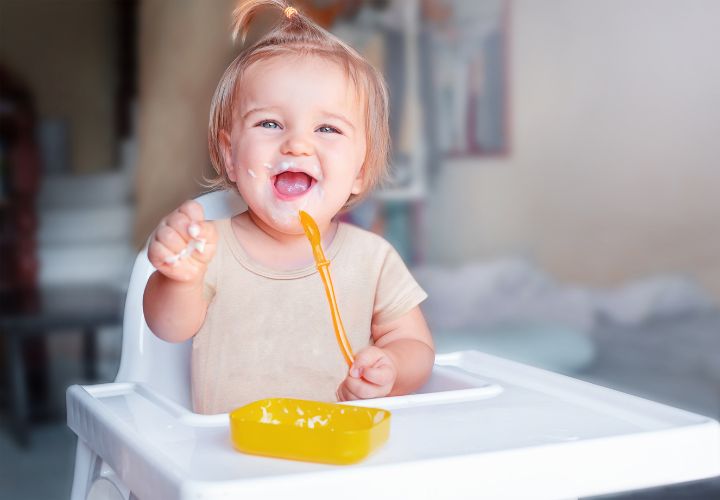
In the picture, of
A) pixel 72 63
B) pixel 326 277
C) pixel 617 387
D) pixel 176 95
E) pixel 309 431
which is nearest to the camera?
pixel 309 431

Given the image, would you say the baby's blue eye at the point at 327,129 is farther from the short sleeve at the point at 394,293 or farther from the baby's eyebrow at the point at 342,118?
the short sleeve at the point at 394,293

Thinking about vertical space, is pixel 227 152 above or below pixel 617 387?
above

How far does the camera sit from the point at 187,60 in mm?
3672

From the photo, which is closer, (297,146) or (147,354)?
(297,146)

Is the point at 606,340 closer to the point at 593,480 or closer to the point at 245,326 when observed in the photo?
the point at 245,326

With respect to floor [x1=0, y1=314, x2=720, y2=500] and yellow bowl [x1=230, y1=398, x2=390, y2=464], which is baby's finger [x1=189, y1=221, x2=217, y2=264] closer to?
yellow bowl [x1=230, y1=398, x2=390, y2=464]

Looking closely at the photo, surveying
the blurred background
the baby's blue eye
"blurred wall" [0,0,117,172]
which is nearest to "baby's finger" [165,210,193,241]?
the baby's blue eye

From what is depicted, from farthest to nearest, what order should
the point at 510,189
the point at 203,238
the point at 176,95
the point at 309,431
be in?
the point at 176,95 → the point at 510,189 → the point at 203,238 → the point at 309,431

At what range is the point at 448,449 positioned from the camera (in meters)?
0.54

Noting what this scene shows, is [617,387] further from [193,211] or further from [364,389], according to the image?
[193,211]

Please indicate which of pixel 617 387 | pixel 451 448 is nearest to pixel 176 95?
pixel 617 387

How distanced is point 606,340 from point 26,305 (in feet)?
6.01

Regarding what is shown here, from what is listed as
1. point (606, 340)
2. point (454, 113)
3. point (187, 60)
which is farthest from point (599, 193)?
point (187, 60)

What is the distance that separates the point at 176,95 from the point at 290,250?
307 centimetres
